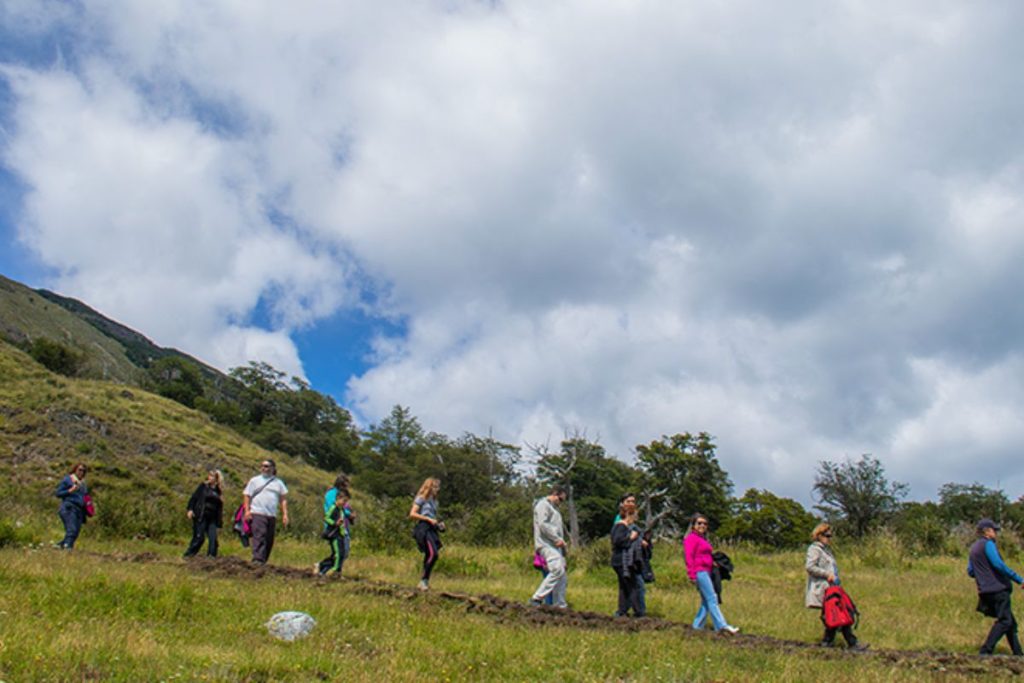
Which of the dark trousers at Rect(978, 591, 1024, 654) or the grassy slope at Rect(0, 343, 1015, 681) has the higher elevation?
the dark trousers at Rect(978, 591, 1024, 654)

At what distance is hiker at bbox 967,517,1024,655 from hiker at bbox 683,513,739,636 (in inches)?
132

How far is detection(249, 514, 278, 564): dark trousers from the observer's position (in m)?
12.7

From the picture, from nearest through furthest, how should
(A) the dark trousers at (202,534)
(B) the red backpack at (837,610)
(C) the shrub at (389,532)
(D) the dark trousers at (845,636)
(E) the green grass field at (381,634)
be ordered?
1. (E) the green grass field at (381,634)
2. (B) the red backpack at (837,610)
3. (D) the dark trousers at (845,636)
4. (A) the dark trousers at (202,534)
5. (C) the shrub at (389,532)

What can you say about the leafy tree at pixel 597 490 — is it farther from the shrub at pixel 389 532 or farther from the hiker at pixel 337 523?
the hiker at pixel 337 523

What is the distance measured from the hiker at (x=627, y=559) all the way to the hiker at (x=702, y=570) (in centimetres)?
74

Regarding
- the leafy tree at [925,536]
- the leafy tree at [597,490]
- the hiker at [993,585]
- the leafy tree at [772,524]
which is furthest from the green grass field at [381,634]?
the leafy tree at [772,524]

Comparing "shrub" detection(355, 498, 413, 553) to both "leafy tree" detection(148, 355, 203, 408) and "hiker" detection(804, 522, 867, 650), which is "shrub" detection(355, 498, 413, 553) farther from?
"leafy tree" detection(148, 355, 203, 408)

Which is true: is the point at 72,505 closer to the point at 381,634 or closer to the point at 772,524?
the point at 381,634

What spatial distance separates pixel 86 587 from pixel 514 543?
561 inches

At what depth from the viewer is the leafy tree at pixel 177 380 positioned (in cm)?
8006

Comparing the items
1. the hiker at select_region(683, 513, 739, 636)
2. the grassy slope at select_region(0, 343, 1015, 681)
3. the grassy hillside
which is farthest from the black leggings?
the grassy hillside

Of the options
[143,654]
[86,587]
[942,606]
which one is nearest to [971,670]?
[942,606]

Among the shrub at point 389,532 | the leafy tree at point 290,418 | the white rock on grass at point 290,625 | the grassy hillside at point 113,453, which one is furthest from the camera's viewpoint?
the leafy tree at point 290,418

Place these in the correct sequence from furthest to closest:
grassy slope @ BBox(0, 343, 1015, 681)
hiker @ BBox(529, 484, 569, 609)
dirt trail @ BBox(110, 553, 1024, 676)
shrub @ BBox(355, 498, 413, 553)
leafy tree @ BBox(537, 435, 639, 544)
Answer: leafy tree @ BBox(537, 435, 639, 544)
shrub @ BBox(355, 498, 413, 553)
hiker @ BBox(529, 484, 569, 609)
dirt trail @ BBox(110, 553, 1024, 676)
grassy slope @ BBox(0, 343, 1015, 681)
